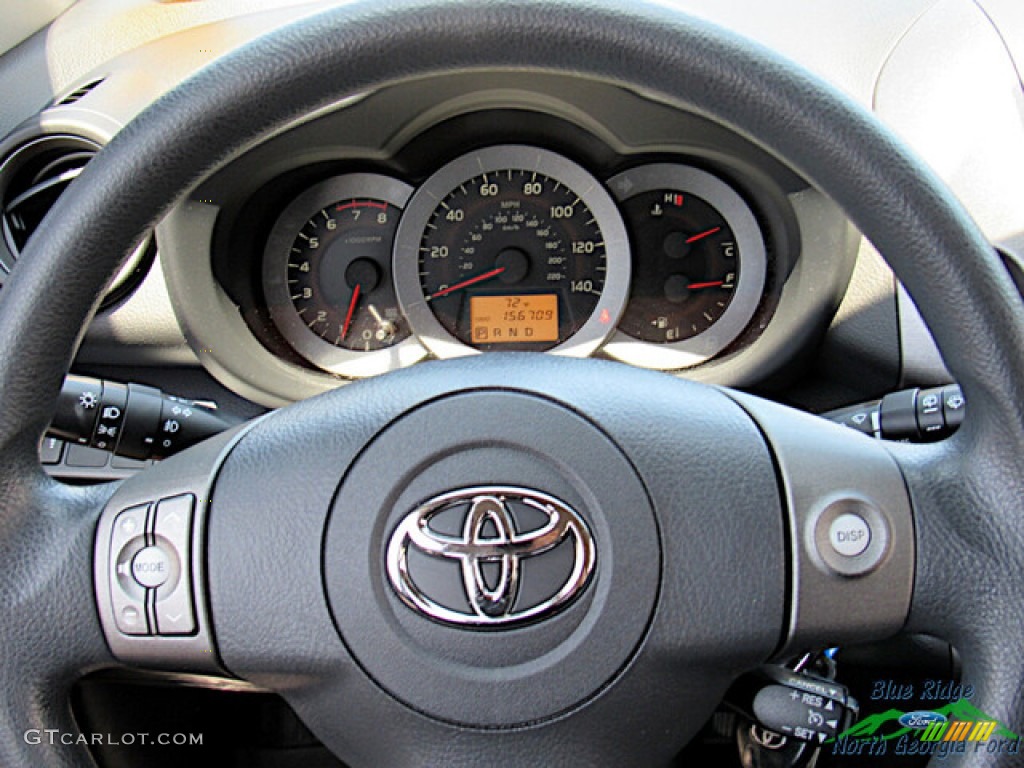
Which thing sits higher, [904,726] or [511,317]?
[511,317]

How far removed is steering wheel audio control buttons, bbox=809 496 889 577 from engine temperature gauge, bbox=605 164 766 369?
3.84 feet

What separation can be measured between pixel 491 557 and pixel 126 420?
0.67 meters

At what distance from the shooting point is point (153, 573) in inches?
31.5

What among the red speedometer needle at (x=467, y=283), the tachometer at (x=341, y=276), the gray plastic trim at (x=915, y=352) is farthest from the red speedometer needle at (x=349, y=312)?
the gray plastic trim at (x=915, y=352)

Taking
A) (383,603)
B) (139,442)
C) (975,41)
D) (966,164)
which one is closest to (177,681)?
(383,603)

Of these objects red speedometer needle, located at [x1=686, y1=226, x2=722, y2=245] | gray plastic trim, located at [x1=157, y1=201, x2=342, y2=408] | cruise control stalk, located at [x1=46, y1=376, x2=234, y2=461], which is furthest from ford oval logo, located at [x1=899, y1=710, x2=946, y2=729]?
red speedometer needle, located at [x1=686, y1=226, x2=722, y2=245]

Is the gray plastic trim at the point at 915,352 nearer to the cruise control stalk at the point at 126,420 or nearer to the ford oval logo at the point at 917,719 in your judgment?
the ford oval logo at the point at 917,719

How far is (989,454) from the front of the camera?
2.50ft

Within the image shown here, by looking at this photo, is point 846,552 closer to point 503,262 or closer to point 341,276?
point 503,262

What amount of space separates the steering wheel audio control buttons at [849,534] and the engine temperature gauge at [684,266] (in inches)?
46.2

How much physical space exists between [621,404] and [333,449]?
0.77 feet

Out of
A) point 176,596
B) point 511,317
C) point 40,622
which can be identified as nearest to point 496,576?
point 176,596

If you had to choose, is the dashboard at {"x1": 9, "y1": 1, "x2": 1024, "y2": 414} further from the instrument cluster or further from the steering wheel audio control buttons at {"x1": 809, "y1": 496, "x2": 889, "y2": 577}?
the steering wheel audio control buttons at {"x1": 809, "y1": 496, "x2": 889, "y2": 577}

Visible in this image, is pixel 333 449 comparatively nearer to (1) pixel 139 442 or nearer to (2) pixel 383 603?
(2) pixel 383 603
